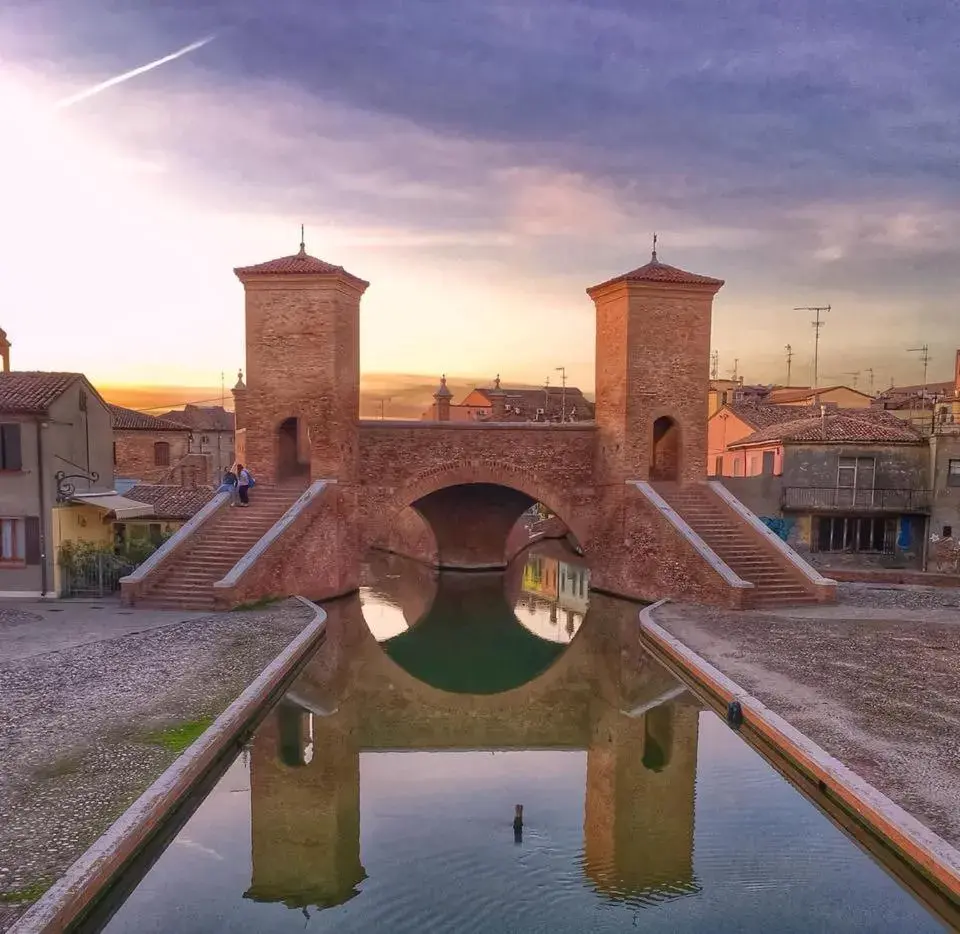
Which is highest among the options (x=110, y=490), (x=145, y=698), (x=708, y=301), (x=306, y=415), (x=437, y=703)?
(x=708, y=301)

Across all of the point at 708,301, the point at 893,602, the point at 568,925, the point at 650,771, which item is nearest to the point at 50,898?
the point at 568,925

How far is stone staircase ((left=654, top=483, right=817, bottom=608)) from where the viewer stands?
17953 millimetres

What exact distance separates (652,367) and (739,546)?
5.59 m

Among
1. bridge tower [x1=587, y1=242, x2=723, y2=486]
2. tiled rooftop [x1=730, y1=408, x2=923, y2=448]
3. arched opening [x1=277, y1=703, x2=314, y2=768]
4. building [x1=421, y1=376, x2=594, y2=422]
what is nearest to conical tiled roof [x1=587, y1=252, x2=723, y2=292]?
bridge tower [x1=587, y1=242, x2=723, y2=486]

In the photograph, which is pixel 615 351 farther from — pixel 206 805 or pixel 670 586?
pixel 206 805

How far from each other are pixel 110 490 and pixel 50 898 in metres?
15.6

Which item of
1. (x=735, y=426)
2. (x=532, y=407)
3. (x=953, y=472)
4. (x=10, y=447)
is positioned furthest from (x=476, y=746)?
(x=532, y=407)

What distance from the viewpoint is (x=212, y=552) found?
60.0 feet

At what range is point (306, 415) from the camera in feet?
68.6

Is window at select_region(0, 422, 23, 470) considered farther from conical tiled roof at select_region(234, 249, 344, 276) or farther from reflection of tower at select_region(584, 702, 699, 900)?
reflection of tower at select_region(584, 702, 699, 900)

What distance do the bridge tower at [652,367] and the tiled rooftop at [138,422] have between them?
82.0ft

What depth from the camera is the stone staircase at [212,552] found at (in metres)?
16.8

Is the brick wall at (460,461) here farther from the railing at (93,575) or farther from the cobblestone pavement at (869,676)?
the railing at (93,575)

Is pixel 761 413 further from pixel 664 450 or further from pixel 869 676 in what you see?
pixel 869 676
